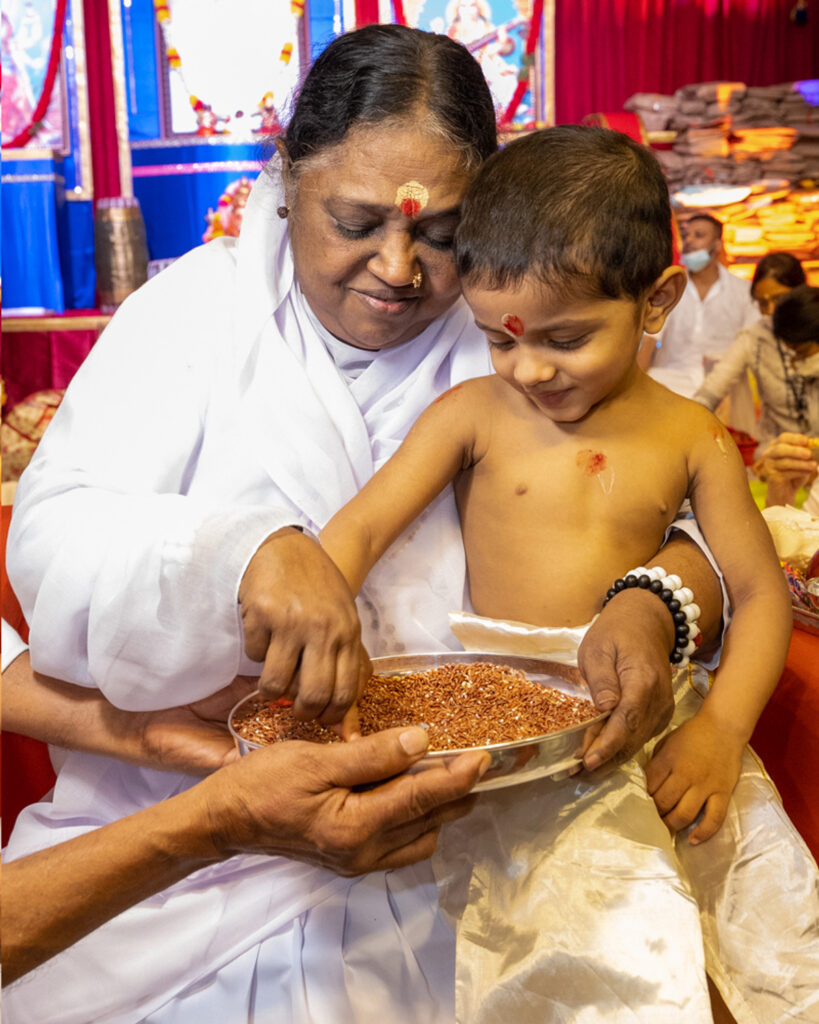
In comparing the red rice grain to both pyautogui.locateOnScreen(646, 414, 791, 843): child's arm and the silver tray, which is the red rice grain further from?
pyautogui.locateOnScreen(646, 414, 791, 843): child's arm

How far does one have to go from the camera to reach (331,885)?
56.2 inches

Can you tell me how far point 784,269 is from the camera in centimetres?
682

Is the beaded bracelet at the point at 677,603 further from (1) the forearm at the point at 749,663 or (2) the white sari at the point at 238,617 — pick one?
(2) the white sari at the point at 238,617

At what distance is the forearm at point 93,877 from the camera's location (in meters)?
1.15

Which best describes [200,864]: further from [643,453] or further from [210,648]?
[643,453]

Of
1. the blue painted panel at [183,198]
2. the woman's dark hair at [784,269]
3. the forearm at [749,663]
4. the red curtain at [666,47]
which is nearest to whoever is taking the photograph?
the forearm at [749,663]

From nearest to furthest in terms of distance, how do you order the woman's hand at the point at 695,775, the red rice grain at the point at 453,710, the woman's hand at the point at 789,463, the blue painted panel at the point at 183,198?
the red rice grain at the point at 453,710 < the woman's hand at the point at 695,775 < the woman's hand at the point at 789,463 < the blue painted panel at the point at 183,198

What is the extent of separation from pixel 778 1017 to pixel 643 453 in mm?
840

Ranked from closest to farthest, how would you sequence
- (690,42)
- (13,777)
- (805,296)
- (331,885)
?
(331,885), (13,777), (805,296), (690,42)

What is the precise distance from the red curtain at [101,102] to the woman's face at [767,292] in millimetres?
5173

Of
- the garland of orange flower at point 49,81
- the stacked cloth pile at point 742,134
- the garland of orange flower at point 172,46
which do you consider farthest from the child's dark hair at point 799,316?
the garland of orange flower at point 49,81

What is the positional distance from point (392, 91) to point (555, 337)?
46 centimetres

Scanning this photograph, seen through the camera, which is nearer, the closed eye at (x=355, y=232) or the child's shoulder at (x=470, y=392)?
the closed eye at (x=355, y=232)

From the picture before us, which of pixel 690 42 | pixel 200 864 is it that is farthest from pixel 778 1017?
pixel 690 42
